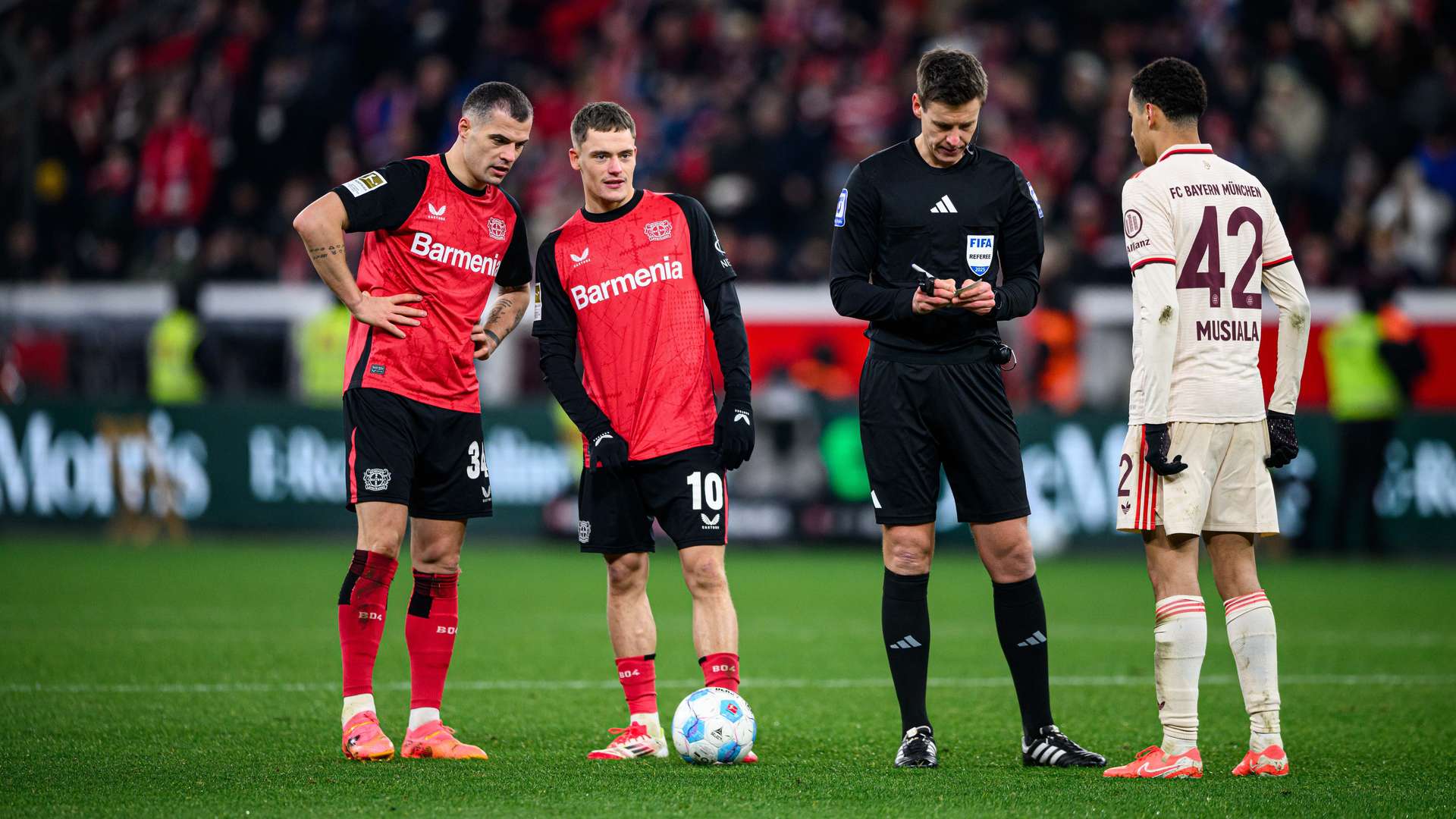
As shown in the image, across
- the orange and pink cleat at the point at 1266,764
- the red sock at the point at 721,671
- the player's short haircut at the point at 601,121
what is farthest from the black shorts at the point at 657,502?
the orange and pink cleat at the point at 1266,764

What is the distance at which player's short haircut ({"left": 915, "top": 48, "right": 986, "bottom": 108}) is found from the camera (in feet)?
19.7

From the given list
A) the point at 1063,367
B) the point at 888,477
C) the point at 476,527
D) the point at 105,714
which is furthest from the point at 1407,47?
the point at 105,714

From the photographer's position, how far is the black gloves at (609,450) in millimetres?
6250

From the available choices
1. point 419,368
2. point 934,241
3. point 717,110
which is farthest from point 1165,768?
point 717,110

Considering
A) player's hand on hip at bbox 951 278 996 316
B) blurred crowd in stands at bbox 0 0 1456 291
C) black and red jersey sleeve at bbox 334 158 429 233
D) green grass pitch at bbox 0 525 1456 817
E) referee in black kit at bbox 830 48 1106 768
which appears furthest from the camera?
blurred crowd in stands at bbox 0 0 1456 291

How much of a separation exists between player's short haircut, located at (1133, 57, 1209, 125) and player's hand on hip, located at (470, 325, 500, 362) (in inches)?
105

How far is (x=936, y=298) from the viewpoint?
5.95 m

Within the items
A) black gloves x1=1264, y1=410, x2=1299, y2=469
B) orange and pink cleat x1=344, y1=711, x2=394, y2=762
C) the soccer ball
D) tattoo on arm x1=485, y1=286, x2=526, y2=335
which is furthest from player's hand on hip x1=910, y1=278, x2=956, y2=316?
orange and pink cleat x1=344, y1=711, x2=394, y2=762

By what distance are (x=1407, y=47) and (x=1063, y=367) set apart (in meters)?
6.34

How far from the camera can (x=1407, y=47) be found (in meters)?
19.2

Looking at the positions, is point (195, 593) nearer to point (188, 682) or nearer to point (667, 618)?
point (667, 618)

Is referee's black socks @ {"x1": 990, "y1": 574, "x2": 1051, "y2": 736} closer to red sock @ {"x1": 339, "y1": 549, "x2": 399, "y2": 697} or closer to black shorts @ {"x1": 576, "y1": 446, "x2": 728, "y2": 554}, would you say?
black shorts @ {"x1": 576, "y1": 446, "x2": 728, "y2": 554}

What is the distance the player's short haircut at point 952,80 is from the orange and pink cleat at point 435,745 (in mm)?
2937

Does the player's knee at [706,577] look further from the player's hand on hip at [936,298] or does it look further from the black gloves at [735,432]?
the player's hand on hip at [936,298]
